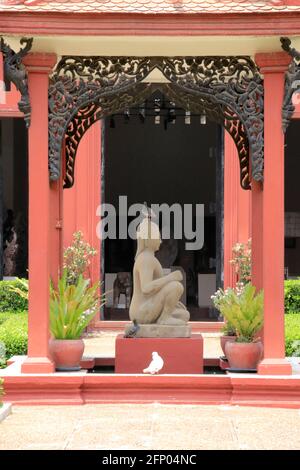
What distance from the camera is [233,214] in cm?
1834

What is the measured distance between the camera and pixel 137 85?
10.8 metres

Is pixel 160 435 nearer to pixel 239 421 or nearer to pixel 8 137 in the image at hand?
pixel 239 421

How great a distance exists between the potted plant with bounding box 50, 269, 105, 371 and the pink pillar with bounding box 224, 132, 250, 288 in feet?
27.0

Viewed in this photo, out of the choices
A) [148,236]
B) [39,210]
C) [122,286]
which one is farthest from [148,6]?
[122,286]

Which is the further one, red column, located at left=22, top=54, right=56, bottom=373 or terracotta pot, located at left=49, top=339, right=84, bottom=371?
terracotta pot, located at left=49, top=339, right=84, bottom=371

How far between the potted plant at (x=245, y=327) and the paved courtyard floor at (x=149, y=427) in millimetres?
668

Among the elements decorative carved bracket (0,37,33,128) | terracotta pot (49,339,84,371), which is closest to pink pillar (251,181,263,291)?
terracotta pot (49,339,84,371)

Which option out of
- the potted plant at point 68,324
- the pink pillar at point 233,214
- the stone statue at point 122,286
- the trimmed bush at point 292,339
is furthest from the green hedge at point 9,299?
the potted plant at point 68,324

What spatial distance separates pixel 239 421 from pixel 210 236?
14.5 meters

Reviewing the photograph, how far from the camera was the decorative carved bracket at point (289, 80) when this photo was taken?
966 cm

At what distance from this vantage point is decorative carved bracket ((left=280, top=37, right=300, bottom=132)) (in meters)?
9.66

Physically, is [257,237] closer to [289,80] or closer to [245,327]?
[245,327]

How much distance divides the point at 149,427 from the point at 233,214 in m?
10.1

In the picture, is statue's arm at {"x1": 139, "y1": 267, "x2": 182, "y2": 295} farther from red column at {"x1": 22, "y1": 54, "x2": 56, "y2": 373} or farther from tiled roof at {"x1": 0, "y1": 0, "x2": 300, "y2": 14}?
tiled roof at {"x1": 0, "y1": 0, "x2": 300, "y2": 14}
